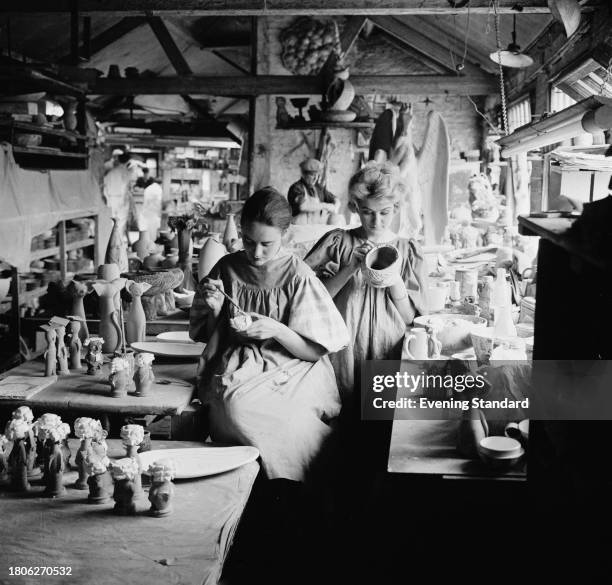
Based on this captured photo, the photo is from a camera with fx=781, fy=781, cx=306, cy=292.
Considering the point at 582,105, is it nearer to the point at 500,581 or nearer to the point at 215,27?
the point at 500,581

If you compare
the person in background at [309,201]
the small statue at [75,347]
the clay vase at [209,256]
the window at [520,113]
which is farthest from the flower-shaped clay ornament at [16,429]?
the window at [520,113]

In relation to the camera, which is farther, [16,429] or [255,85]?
[255,85]

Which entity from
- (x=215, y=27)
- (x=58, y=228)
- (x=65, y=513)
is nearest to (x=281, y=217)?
(x=65, y=513)

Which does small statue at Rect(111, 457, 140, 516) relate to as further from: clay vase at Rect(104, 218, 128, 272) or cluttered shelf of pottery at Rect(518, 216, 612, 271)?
clay vase at Rect(104, 218, 128, 272)

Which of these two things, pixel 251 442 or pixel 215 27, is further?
pixel 215 27

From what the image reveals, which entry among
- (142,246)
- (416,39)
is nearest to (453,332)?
(142,246)

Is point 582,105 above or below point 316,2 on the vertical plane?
below

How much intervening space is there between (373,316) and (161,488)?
70.6 inches

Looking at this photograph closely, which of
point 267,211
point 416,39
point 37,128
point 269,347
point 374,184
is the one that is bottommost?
point 269,347

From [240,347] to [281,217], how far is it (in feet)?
2.03

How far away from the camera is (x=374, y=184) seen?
3906mm

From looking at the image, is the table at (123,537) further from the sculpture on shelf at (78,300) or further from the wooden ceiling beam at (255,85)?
the wooden ceiling beam at (255,85)

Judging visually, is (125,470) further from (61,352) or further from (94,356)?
(61,352)

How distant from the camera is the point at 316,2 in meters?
6.45
